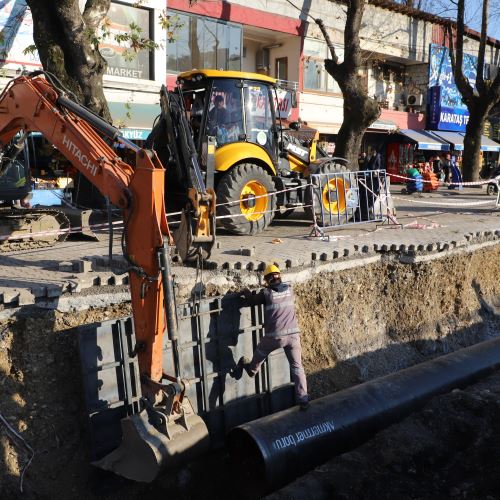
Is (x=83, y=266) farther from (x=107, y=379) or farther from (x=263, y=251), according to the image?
(x=263, y=251)

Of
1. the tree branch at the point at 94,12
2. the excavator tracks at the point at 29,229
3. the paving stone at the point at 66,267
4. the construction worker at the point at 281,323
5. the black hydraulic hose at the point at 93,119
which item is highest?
the tree branch at the point at 94,12

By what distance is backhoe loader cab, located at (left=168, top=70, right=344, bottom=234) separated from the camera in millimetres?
9562

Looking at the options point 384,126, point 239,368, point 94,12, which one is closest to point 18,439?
point 239,368

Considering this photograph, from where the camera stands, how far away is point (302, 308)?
814cm

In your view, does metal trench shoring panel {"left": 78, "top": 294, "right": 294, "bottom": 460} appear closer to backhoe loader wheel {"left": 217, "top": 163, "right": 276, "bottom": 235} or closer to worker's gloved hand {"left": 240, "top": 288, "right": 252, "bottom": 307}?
worker's gloved hand {"left": 240, "top": 288, "right": 252, "bottom": 307}

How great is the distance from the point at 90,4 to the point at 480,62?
1579cm

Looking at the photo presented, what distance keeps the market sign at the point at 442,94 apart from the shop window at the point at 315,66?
656cm

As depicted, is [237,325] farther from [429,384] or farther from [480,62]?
[480,62]

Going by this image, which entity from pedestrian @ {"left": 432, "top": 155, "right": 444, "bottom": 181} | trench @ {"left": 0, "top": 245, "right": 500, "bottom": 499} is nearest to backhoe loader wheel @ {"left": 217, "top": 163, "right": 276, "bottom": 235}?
trench @ {"left": 0, "top": 245, "right": 500, "bottom": 499}

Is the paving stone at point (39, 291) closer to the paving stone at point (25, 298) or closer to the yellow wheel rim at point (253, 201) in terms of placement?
the paving stone at point (25, 298)

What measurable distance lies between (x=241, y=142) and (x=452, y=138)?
21.1m

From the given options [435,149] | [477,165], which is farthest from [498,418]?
[435,149]

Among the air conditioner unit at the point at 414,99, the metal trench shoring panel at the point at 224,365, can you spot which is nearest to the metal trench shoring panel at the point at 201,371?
the metal trench shoring panel at the point at 224,365

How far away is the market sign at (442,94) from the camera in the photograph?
27.4 metres
